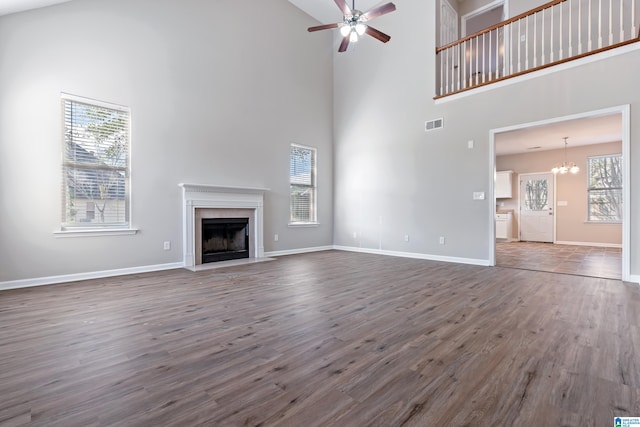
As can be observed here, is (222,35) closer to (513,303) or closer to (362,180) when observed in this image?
(362,180)

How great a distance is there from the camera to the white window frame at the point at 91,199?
3.73 meters

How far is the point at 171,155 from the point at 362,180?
12.8 feet

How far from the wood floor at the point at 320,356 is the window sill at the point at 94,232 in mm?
687

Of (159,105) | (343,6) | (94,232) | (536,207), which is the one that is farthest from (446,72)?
(94,232)

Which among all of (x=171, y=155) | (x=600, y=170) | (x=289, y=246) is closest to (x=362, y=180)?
(x=289, y=246)

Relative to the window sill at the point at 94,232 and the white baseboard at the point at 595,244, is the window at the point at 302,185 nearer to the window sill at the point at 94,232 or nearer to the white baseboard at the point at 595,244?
the window sill at the point at 94,232

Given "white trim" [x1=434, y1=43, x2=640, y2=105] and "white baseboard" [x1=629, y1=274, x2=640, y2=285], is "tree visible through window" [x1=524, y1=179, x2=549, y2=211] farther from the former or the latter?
"white baseboard" [x1=629, y1=274, x2=640, y2=285]

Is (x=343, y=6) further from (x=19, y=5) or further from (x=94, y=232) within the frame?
(x=94, y=232)

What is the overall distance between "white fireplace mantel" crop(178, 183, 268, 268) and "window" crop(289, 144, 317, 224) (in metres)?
0.90

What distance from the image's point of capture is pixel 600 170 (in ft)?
25.7

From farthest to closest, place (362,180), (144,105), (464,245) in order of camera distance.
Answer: (362,180) → (464,245) → (144,105)

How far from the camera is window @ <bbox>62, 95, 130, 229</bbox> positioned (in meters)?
3.79

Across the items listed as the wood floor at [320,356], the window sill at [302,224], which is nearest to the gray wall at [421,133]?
the window sill at [302,224]

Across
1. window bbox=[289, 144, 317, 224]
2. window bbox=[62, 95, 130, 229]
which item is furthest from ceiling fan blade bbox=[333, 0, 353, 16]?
window bbox=[62, 95, 130, 229]
